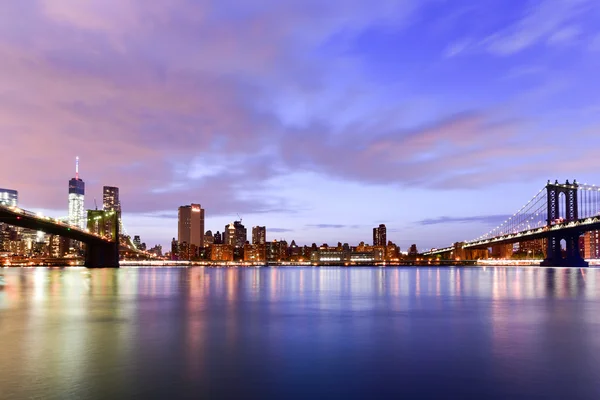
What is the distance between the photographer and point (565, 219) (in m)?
127

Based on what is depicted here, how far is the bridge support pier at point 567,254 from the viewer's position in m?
126

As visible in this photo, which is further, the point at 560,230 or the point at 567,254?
the point at 567,254

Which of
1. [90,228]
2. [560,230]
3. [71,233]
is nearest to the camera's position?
[71,233]

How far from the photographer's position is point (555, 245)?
134125mm

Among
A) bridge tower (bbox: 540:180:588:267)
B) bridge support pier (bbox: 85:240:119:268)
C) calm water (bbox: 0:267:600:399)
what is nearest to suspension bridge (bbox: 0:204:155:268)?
bridge support pier (bbox: 85:240:119:268)

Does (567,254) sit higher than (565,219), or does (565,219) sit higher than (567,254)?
(565,219)

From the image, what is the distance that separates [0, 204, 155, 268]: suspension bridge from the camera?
292 ft

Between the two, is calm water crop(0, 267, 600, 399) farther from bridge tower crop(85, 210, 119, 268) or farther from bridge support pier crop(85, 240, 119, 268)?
bridge support pier crop(85, 240, 119, 268)

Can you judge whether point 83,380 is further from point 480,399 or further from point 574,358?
point 574,358

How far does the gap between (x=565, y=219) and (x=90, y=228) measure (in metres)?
116

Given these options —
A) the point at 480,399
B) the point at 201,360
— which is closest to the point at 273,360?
the point at 201,360

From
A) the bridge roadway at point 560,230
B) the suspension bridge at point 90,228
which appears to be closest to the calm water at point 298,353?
the suspension bridge at point 90,228

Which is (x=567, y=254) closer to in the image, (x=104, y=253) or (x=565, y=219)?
(x=565, y=219)

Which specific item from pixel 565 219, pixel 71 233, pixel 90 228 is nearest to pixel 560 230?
pixel 565 219
